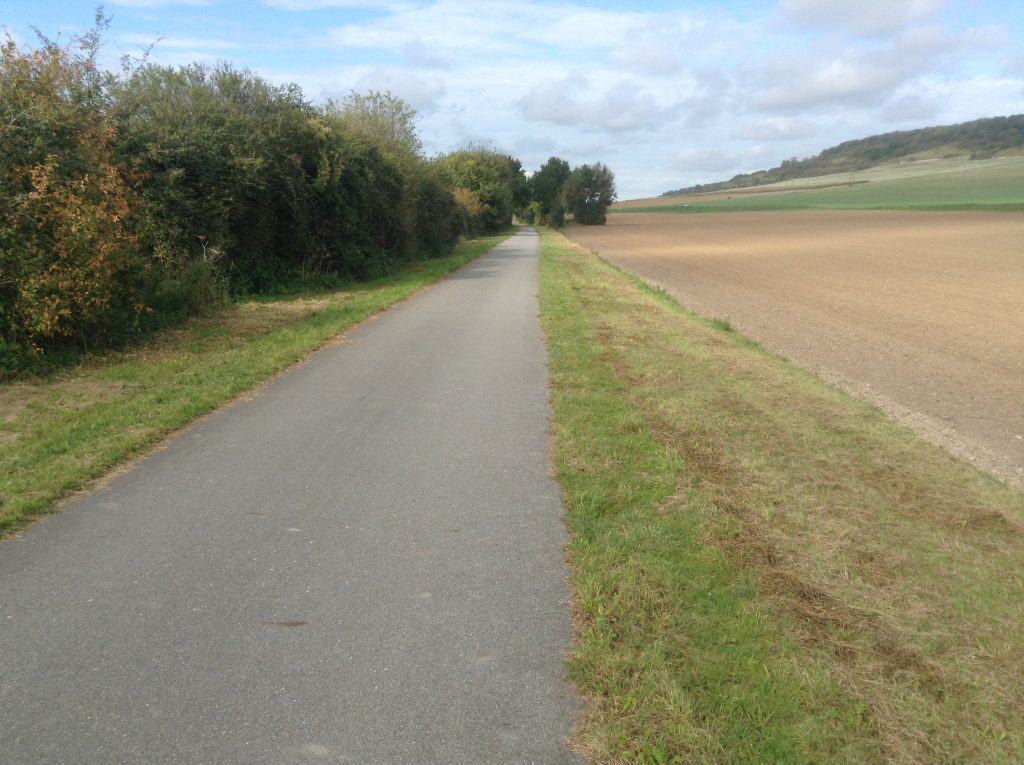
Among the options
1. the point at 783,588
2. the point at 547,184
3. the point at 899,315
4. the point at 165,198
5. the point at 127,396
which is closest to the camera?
the point at 783,588

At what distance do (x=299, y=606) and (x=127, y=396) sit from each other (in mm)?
5191

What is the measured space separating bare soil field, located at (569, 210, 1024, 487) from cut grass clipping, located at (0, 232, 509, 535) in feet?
26.2

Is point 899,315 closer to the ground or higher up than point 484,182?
closer to the ground

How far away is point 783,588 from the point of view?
12.4ft

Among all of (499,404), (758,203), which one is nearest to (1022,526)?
(499,404)

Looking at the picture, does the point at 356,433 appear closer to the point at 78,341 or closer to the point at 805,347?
the point at 78,341

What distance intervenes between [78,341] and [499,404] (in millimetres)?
6166

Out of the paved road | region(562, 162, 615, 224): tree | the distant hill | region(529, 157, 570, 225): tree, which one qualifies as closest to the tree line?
the paved road

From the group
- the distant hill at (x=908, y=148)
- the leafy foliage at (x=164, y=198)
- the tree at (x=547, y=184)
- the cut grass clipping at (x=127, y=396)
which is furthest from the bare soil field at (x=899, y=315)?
the distant hill at (x=908, y=148)

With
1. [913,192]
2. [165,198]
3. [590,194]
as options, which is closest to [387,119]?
[165,198]

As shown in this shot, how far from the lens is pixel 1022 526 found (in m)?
4.95

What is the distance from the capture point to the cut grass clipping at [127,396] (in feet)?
17.0

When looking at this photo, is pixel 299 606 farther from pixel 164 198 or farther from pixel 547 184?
pixel 547 184

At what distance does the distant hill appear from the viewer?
133 m
